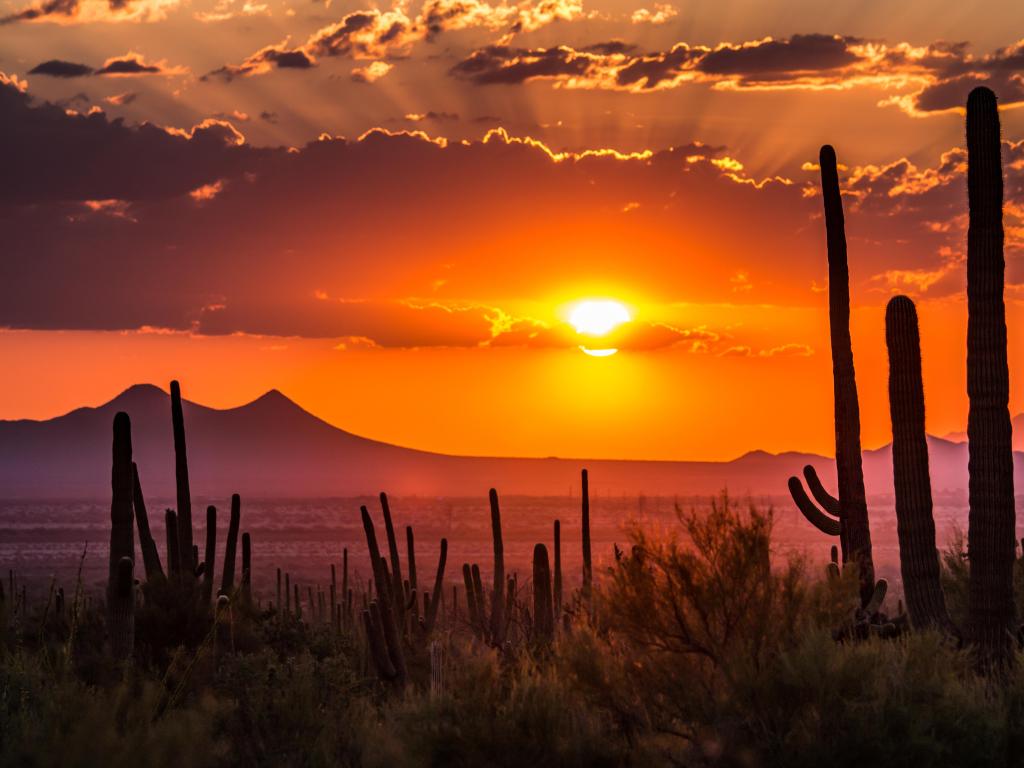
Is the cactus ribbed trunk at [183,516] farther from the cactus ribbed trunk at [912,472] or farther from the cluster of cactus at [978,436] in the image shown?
the cluster of cactus at [978,436]

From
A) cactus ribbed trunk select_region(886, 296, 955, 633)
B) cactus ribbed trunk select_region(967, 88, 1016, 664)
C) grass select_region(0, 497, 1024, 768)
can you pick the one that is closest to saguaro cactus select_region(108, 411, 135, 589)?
grass select_region(0, 497, 1024, 768)

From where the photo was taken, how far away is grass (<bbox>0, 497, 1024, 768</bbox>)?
13.6 metres

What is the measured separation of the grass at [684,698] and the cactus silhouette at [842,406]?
7.93 meters

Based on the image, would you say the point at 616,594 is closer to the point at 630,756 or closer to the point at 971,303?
the point at 630,756

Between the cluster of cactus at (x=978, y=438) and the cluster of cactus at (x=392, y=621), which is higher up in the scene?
the cluster of cactus at (x=978, y=438)

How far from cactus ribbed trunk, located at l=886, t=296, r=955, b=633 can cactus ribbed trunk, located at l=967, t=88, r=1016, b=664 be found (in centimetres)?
Answer: 72

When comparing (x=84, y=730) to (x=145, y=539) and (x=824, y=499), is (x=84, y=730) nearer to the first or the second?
(x=824, y=499)

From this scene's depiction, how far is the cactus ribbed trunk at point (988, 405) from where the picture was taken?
65.6ft

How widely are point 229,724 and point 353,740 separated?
9.19ft

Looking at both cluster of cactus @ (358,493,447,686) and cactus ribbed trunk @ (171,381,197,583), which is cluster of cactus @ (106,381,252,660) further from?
cluster of cactus @ (358,493,447,686)

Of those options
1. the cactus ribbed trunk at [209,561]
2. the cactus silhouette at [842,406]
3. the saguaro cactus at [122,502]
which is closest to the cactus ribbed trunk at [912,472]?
the cactus silhouette at [842,406]

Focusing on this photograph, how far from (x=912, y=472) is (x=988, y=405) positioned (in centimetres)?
152

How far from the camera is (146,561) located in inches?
1264

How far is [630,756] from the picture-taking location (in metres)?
14.4
